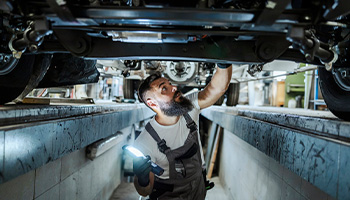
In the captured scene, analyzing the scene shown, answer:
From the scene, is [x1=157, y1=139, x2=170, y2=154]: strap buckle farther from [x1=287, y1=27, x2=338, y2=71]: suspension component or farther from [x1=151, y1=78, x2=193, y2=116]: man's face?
[x1=287, y1=27, x2=338, y2=71]: suspension component

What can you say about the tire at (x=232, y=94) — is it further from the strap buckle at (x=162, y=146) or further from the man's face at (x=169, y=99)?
the strap buckle at (x=162, y=146)

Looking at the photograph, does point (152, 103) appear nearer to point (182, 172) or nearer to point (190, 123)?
point (190, 123)

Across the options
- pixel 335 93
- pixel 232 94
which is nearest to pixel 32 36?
pixel 335 93

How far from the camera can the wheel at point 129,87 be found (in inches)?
226

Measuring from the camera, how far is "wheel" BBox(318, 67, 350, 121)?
1496 mm

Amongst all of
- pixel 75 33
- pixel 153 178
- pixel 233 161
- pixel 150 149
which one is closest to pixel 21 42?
pixel 75 33

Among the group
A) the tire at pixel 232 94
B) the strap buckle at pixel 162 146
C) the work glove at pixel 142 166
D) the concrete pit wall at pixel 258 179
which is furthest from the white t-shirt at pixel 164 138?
the tire at pixel 232 94

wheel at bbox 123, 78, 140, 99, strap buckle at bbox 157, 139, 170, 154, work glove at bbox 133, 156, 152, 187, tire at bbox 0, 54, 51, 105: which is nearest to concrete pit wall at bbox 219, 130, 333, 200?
strap buckle at bbox 157, 139, 170, 154

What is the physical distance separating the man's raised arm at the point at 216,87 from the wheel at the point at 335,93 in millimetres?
725

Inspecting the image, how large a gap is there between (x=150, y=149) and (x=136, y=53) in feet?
3.45

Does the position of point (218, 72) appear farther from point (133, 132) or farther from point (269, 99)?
point (269, 99)

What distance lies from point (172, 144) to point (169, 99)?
1.41ft

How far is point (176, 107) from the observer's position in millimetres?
2344

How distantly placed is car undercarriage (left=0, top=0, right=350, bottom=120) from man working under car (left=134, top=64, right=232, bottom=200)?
755mm
